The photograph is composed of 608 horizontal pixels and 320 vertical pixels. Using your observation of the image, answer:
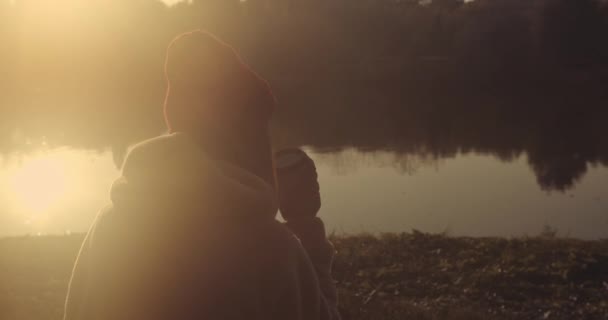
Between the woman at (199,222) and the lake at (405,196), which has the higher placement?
the woman at (199,222)

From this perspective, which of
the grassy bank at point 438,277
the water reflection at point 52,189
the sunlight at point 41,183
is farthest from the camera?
the sunlight at point 41,183

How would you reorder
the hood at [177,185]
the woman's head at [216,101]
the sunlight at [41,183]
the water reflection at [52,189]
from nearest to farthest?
the hood at [177,185] → the woman's head at [216,101] → the water reflection at [52,189] → the sunlight at [41,183]

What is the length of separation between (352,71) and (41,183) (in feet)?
189

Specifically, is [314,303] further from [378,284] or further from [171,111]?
[378,284]

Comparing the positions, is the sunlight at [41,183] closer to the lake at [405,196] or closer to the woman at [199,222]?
the lake at [405,196]

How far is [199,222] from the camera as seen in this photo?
180cm

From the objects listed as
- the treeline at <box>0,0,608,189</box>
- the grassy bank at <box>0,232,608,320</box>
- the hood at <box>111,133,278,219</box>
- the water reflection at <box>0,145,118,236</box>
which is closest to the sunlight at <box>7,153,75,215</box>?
the water reflection at <box>0,145,118,236</box>

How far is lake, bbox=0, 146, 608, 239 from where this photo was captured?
14.1 metres

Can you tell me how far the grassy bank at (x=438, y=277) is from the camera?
6.94 meters

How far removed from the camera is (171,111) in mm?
1966

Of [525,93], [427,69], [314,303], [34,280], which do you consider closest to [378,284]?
[34,280]

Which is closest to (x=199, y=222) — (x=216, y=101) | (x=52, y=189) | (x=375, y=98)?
(x=216, y=101)

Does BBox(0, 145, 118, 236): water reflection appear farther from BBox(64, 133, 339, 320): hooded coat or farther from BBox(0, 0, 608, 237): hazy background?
BBox(64, 133, 339, 320): hooded coat

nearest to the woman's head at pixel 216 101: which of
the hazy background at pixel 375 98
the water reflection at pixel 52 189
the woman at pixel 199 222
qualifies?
the woman at pixel 199 222
